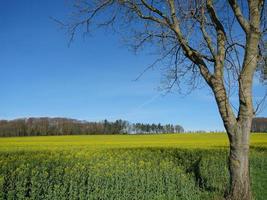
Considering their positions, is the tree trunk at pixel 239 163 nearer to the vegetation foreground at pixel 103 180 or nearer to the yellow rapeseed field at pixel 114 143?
the vegetation foreground at pixel 103 180

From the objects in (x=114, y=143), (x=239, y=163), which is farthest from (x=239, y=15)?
(x=114, y=143)

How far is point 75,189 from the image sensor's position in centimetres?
1042

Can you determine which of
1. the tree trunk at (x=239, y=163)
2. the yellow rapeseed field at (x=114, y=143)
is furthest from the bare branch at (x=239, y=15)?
the yellow rapeseed field at (x=114, y=143)

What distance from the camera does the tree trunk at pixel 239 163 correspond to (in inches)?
489

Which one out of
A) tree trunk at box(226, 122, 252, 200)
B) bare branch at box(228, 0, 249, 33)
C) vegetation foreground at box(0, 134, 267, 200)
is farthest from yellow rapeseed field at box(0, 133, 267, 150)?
bare branch at box(228, 0, 249, 33)

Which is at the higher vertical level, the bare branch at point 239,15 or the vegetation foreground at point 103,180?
the bare branch at point 239,15

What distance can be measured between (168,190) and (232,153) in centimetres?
222

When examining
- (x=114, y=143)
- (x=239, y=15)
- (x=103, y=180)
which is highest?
(x=239, y=15)

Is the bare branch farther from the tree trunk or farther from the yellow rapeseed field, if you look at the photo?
the yellow rapeseed field

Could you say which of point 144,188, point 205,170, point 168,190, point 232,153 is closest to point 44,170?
point 144,188

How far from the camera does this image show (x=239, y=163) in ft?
41.1

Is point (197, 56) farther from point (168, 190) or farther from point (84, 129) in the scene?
point (84, 129)

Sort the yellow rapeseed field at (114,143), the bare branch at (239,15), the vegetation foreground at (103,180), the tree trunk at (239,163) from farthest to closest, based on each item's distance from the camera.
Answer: the yellow rapeseed field at (114,143), the bare branch at (239,15), the tree trunk at (239,163), the vegetation foreground at (103,180)

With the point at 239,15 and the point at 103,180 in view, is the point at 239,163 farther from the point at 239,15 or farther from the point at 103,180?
the point at 239,15
